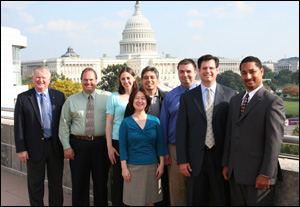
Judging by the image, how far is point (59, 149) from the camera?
4910 mm

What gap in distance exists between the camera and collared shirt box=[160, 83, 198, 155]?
433 centimetres

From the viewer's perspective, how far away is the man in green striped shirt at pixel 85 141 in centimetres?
477

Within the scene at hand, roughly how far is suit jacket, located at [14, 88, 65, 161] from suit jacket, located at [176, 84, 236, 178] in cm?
164

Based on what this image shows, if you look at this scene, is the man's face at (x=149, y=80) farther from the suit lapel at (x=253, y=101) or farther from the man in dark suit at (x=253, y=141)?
the suit lapel at (x=253, y=101)

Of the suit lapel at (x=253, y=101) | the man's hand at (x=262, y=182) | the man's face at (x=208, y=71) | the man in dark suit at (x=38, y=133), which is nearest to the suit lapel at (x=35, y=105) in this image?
the man in dark suit at (x=38, y=133)

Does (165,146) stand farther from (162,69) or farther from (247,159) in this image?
(162,69)

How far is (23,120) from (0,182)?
1.99 metres

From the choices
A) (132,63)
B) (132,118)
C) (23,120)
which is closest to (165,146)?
(132,118)

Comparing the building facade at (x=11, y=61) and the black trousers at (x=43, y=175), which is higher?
the building facade at (x=11, y=61)

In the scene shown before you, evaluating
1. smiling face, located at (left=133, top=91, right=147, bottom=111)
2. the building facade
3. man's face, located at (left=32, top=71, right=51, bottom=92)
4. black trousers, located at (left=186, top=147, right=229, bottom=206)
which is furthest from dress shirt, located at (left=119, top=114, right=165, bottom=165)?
the building facade

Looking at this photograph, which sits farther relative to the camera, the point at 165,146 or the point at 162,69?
the point at 162,69

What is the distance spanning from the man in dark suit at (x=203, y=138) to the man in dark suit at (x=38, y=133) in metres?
1.68

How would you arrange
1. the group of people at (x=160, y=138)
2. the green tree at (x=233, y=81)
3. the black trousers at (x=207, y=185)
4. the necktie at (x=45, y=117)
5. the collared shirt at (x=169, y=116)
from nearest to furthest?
the group of people at (x=160, y=138), the black trousers at (x=207, y=185), the collared shirt at (x=169, y=116), the necktie at (x=45, y=117), the green tree at (x=233, y=81)

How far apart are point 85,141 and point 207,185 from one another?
61.4 inches
